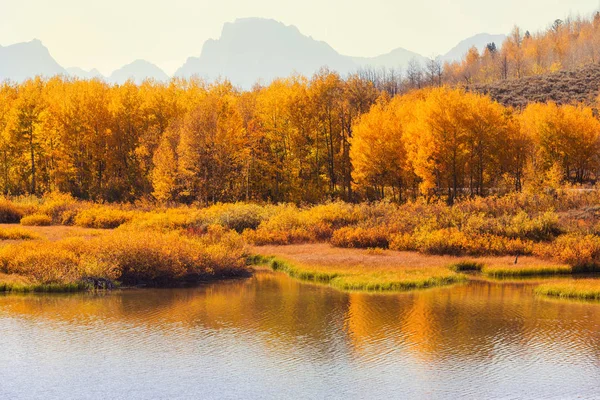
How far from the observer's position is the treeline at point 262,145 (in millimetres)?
61031

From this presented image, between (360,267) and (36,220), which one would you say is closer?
(360,267)

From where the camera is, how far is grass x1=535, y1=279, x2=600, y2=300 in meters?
27.1

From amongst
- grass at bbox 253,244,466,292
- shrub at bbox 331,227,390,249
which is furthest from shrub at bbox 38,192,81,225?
shrub at bbox 331,227,390,249

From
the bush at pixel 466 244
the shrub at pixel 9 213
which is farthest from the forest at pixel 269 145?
the bush at pixel 466 244

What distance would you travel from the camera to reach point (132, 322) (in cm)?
2320

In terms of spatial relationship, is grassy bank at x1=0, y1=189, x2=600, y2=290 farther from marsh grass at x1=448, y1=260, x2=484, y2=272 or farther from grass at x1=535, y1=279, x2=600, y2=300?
grass at x1=535, y1=279, x2=600, y2=300

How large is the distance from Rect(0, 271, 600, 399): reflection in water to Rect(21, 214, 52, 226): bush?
876 inches

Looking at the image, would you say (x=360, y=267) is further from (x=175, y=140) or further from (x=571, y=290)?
(x=175, y=140)

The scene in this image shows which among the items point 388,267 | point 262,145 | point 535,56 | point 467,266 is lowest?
point 467,266

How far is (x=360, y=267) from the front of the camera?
1340 inches

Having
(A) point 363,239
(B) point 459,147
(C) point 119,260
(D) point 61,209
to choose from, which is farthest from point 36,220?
(B) point 459,147

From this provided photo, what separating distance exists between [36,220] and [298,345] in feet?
114

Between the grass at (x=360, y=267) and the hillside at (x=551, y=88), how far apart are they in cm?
8070

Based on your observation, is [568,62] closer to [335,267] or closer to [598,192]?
[598,192]
